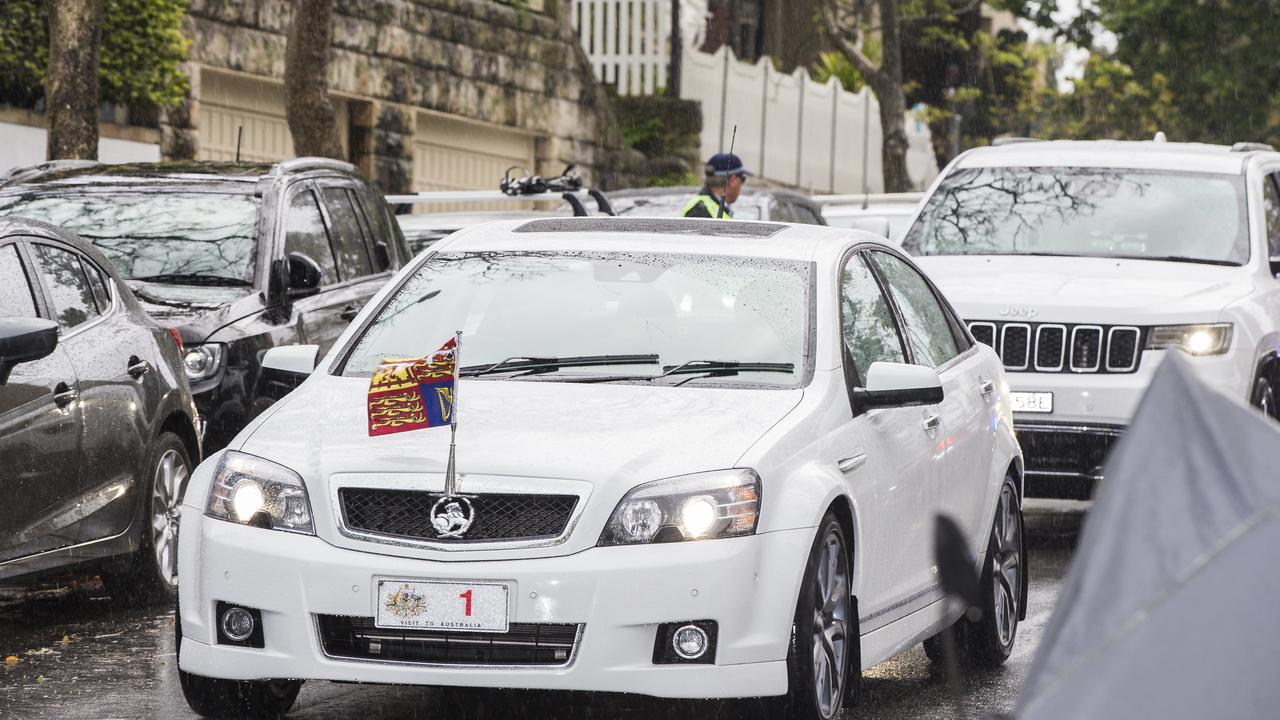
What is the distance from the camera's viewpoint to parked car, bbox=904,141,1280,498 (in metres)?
11.9

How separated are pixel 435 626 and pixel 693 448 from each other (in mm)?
908

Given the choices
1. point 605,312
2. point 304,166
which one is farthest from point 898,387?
point 304,166

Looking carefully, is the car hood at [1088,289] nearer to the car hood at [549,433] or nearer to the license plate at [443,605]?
the car hood at [549,433]

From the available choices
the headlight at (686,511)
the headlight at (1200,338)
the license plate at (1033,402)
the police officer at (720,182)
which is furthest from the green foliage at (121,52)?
the headlight at (686,511)

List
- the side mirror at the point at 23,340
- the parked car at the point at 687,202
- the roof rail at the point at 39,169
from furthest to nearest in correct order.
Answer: the parked car at the point at 687,202 < the roof rail at the point at 39,169 < the side mirror at the point at 23,340

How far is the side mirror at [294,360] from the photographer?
7.83 m

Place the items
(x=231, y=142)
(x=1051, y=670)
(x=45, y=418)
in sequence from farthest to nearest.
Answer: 1. (x=231, y=142)
2. (x=45, y=418)
3. (x=1051, y=670)

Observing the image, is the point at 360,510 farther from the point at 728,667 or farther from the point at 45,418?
the point at 45,418

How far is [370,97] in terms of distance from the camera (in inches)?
1033

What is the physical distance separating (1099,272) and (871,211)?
680cm

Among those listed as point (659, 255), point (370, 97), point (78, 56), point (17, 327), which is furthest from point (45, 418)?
point (370, 97)

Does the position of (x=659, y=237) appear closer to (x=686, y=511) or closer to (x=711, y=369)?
(x=711, y=369)

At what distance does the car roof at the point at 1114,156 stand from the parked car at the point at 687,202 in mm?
2320

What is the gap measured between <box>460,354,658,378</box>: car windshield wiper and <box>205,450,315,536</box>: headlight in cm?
92
